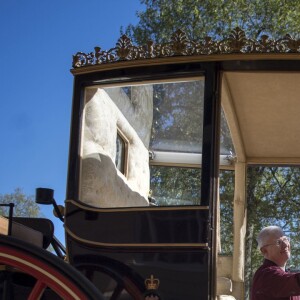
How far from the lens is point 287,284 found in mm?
3070

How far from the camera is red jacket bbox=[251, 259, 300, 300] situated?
10.0ft

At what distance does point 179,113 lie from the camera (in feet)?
11.4

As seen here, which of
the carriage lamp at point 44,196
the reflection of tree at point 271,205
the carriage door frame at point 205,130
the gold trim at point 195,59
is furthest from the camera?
the reflection of tree at point 271,205

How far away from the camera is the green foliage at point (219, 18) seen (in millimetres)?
14008

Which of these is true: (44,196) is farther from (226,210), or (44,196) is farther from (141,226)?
(226,210)

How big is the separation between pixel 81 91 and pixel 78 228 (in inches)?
30.4

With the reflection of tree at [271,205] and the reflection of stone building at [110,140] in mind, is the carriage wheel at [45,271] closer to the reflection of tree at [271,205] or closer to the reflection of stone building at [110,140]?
the reflection of stone building at [110,140]

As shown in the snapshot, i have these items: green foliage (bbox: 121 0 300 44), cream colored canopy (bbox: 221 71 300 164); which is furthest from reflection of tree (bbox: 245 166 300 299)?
green foliage (bbox: 121 0 300 44)

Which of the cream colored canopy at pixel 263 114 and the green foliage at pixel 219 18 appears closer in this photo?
the cream colored canopy at pixel 263 114

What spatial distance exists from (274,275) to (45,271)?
3.95 feet

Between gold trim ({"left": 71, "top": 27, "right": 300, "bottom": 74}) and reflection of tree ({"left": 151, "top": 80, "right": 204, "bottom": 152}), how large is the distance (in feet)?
0.51

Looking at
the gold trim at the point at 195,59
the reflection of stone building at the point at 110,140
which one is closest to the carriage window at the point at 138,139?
the reflection of stone building at the point at 110,140

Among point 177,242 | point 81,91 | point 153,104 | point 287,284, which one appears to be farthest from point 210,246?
point 81,91

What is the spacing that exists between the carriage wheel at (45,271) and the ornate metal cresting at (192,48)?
1286 mm
